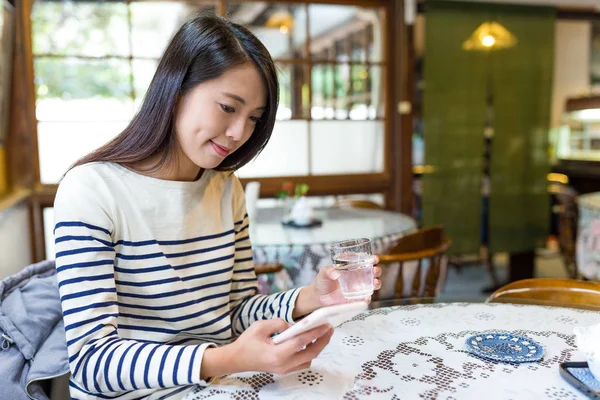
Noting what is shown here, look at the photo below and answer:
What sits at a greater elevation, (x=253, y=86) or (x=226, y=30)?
(x=226, y=30)

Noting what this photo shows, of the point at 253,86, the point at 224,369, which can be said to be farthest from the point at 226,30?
the point at 224,369

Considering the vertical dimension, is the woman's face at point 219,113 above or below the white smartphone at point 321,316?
above

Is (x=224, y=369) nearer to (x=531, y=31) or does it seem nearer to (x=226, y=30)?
(x=226, y=30)

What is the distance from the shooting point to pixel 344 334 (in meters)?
1.12

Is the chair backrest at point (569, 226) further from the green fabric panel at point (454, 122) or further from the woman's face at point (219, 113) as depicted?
→ the woman's face at point (219, 113)

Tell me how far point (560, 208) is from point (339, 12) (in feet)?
7.24

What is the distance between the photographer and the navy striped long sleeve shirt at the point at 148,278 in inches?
35.1

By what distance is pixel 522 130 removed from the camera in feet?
15.3

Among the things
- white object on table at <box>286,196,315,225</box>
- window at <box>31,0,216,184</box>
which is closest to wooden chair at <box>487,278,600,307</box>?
white object on table at <box>286,196,315,225</box>

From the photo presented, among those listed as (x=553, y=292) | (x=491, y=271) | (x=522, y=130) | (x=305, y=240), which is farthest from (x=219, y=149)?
(x=522, y=130)

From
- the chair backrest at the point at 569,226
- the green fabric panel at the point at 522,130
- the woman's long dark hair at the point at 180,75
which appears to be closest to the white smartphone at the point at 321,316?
the woman's long dark hair at the point at 180,75

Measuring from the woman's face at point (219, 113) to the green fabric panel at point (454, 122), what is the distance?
3592 mm

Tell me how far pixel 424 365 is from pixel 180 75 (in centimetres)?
71

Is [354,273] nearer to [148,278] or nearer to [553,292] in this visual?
[148,278]
